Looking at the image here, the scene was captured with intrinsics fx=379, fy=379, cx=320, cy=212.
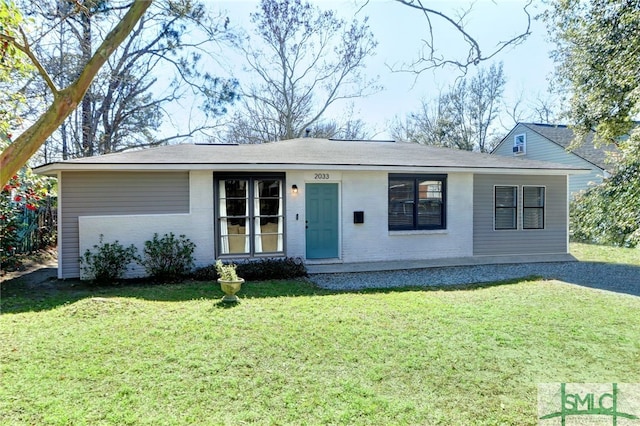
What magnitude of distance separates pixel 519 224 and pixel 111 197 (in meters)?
11.3

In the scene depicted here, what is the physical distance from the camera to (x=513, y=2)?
5.67m

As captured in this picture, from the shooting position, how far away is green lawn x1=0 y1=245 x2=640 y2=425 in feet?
10.7

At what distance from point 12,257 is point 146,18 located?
13.8 metres

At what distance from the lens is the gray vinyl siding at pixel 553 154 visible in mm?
18625

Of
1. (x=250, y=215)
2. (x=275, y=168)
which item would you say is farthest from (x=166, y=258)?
(x=275, y=168)

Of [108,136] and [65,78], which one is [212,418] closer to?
[65,78]

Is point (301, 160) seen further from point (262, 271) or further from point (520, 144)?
point (520, 144)

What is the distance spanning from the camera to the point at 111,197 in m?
8.76

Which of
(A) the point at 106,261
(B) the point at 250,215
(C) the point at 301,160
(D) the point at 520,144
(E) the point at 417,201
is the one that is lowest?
(A) the point at 106,261

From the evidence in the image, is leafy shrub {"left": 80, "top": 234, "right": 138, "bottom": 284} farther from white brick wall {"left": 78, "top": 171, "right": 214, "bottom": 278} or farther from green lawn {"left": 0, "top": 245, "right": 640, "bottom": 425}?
green lawn {"left": 0, "top": 245, "right": 640, "bottom": 425}

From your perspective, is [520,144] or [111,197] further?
[520,144]

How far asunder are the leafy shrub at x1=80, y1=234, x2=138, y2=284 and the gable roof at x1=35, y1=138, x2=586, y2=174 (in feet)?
5.90

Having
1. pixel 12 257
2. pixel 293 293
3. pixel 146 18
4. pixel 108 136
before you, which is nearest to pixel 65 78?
pixel 108 136

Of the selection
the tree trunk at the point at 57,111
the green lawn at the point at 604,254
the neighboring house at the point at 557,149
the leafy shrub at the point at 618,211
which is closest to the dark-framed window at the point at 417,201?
the leafy shrub at the point at 618,211
